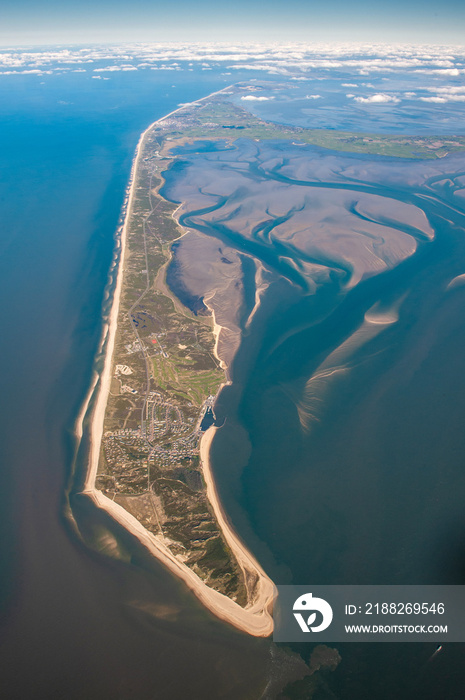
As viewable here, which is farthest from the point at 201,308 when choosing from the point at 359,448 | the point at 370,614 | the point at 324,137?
the point at 324,137

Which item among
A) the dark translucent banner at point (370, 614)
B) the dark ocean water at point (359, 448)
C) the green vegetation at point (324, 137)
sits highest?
the green vegetation at point (324, 137)

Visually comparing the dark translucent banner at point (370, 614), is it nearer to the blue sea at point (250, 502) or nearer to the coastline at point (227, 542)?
the blue sea at point (250, 502)

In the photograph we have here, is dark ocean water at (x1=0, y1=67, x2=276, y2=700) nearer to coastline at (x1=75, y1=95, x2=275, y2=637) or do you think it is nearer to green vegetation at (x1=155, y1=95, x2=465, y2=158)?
coastline at (x1=75, y1=95, x2=275, y2=637)

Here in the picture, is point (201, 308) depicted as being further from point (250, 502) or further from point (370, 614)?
point (370, 614)

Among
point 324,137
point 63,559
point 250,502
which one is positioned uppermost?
point 324,137

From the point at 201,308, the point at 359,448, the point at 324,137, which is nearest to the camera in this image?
the point at 359,448

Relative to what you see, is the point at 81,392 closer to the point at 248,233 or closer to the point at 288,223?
the point at 248,233

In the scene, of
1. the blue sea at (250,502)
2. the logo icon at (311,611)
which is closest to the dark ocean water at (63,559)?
the blue sea at (250,502)

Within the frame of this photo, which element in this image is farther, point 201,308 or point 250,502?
point 201,308

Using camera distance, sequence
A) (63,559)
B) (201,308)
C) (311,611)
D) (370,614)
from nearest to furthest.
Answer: (370,614), (311,611), (63,559), (201,308)

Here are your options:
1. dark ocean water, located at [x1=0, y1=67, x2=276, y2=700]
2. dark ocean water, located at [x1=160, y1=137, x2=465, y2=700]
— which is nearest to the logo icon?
dark ocean water, located at [x1=160, y1=137, x2=465, y2=700]
